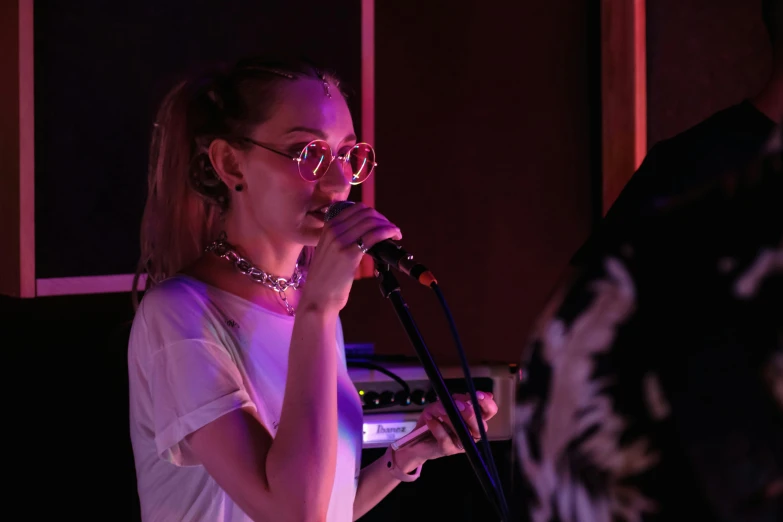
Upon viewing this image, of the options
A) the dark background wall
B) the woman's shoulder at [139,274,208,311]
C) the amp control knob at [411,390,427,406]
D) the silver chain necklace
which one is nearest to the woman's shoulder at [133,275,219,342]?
the woman's shoulder at [139,274,208,311]

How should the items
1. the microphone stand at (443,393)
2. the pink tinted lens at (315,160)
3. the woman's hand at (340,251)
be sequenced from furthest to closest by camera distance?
1. the pink tinted lens at (315,160)
2. the woman's hand at (340,251)
3. the microphone stand at (443,393)

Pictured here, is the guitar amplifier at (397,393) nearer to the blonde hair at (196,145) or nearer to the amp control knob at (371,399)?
the amp control knob at (371,399)

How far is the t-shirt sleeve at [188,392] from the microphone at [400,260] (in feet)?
1.02

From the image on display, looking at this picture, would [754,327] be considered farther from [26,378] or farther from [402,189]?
[402,189]

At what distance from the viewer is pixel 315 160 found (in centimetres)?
140

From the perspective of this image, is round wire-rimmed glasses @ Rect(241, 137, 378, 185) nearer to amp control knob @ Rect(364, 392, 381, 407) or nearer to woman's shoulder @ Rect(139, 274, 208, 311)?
woman's shoulder @ Rect(139, 274, 208, 311)

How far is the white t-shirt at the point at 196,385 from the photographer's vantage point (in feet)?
4.09

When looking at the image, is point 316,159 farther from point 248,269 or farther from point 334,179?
point 248,269

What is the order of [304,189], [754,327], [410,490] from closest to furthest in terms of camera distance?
[754,327] → [304,189] → [410,490]

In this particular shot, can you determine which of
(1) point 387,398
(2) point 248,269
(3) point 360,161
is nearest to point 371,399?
(1) point 387,398

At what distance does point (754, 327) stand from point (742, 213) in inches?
1.7

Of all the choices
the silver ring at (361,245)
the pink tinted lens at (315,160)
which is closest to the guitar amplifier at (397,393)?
the pink tinted lens at (315,160)

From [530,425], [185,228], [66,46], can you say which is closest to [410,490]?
[185,228]

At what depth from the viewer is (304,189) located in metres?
1.40
